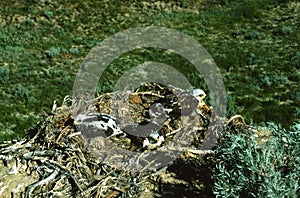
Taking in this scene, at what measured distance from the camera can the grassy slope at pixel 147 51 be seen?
11.5m

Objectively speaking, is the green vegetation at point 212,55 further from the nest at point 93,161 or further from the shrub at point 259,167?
the nest at point 93,161

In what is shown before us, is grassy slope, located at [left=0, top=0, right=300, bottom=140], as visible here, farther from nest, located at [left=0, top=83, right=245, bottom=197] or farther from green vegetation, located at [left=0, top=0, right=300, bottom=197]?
nest, located at [left=0, top=83, right=245, bottom=197]

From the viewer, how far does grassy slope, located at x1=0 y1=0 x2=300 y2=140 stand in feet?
37.8

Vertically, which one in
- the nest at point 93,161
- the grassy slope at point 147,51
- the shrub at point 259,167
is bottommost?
the grassy slope at point 147,51

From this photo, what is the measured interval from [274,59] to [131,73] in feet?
15.4

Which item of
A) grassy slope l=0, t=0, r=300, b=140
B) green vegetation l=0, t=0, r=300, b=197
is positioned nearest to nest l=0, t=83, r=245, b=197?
green vegetation l=0, t=0, r=300, b=197

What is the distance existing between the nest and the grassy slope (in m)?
5.44

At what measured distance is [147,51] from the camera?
16.6 metres

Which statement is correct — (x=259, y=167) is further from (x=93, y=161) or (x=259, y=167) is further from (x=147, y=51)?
(x=147, y=51)

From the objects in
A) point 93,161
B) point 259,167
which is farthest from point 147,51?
point 259,167

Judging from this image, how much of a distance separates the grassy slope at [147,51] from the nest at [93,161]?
544cm

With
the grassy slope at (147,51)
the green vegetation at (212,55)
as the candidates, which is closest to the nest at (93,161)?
the green vegetation at (212,55)

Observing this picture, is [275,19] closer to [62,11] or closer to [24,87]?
[62,11]

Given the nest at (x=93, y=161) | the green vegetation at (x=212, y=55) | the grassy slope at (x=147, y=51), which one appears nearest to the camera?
the green vegetation at (x=212, y=55)
